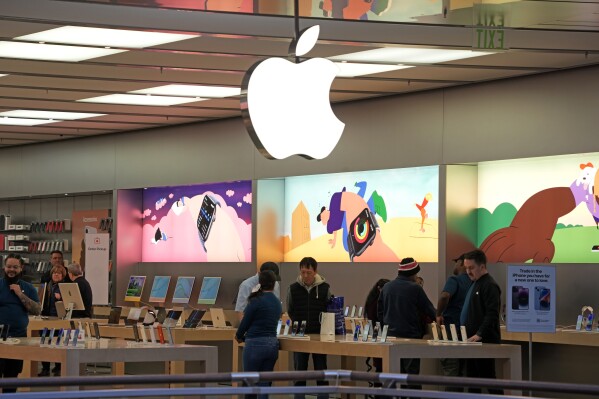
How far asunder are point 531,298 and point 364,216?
4.99 metres

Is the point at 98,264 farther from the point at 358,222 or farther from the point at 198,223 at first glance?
the point at 358,222

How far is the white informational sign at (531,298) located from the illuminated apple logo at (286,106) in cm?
478

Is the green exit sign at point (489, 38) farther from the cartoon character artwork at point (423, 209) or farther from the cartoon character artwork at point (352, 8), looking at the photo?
the cartoon character artwork at point (423, 209)

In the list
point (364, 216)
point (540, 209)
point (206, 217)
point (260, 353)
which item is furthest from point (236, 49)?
point (206, 217)

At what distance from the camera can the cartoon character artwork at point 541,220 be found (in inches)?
525

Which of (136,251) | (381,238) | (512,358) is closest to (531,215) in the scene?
(381,238)

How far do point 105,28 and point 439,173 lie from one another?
5376mm

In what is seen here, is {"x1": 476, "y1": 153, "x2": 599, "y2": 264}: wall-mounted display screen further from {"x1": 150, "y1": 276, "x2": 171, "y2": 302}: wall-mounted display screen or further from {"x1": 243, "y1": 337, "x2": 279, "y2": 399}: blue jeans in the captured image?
{"x1": 150, "y1": 276, "x2": 171, "y2": 302}: wall-mounted display screen

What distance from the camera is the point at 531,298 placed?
1130cm

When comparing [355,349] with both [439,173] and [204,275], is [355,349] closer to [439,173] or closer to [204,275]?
[439,173]

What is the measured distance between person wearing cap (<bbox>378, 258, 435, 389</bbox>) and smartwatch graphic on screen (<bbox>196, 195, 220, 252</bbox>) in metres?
7.33

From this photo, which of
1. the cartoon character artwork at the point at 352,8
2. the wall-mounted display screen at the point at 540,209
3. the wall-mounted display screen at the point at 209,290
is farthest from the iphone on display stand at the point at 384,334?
the wall-mounted display screen at the point at 209,290

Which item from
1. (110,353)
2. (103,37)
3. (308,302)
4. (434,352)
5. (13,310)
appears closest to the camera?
(110,353)

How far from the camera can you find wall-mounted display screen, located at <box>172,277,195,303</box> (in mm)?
18766
